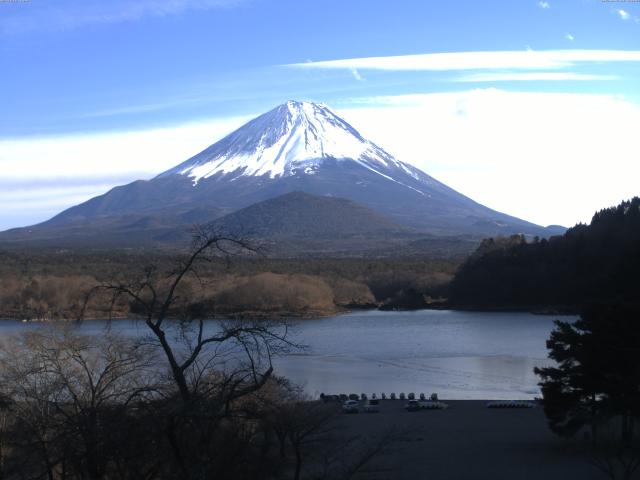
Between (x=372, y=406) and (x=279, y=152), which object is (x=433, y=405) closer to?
(x=372, y=406)

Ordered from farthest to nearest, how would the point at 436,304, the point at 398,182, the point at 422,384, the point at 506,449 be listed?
the point at 398,182, the point at 436,304, the point at 422,384, the point at 506,449

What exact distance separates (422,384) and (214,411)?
16434mm

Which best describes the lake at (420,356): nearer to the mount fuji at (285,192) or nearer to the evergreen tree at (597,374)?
the evergreen tree at (597,374)

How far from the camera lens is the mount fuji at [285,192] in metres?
104

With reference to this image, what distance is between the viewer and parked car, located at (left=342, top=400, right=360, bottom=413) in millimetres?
16273

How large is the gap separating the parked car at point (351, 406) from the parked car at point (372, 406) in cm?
16

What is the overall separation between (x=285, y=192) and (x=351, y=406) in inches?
4011

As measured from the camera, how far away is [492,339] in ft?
99.2

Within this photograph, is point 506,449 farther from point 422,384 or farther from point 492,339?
point 492,339

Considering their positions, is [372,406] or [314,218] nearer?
[372,406]

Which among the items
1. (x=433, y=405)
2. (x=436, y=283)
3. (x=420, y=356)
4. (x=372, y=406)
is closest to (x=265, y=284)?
(x=436, y=283)

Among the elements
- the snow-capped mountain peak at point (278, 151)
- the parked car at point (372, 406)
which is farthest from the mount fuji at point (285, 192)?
the parked car at point (372, 406)

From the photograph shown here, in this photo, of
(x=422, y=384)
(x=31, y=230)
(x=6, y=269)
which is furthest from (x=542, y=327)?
(x=31, y=230)

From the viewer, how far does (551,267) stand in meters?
45.2
